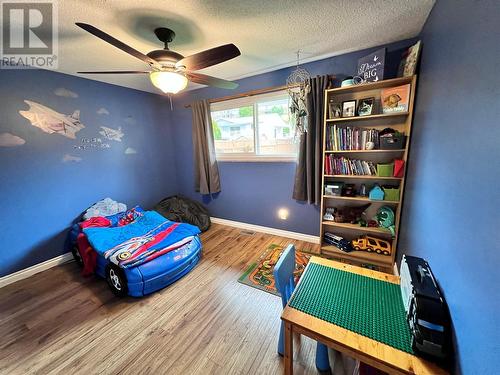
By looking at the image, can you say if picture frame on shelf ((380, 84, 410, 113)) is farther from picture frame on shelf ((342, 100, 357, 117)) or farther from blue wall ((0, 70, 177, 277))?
blue wall ((0, 70, 177, 277))

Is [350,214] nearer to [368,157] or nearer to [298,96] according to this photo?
[368,157]

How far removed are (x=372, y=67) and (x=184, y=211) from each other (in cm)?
318

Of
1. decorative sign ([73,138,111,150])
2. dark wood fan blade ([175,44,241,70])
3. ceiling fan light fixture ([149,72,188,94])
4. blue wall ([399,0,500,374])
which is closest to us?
blue wall ([399,0,500,374])

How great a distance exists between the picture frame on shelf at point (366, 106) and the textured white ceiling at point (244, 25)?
1.83 feet

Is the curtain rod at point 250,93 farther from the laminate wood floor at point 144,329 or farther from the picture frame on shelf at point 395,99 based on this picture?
the laminate wood floor at point 144,329

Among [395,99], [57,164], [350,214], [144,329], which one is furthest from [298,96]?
[57,164]

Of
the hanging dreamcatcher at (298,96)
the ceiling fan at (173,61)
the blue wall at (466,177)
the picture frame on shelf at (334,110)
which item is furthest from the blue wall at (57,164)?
the blue wall at (466,177)

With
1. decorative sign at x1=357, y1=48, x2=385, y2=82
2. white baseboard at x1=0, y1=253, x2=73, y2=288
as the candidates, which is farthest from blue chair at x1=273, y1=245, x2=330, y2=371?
white baseboard at x1=0, y1=253, x2=73, y2=288

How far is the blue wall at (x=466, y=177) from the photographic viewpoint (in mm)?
616

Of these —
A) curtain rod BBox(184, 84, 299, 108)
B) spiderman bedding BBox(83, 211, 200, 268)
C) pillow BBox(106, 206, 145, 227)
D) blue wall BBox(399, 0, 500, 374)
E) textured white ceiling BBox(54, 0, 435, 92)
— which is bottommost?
spiderman bedding BBox(83, 211, 200, 268)

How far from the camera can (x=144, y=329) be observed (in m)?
1.52

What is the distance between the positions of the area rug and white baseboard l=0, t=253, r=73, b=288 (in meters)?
2.32

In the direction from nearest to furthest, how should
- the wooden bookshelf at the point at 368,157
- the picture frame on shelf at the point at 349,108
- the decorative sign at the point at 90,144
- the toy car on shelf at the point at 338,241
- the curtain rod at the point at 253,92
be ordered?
the wooden bookshelf at the point at 368,157 → the picture frame on shelf at the point at 349,108 → the toy car on shelf at the point at 338,241 → the curtain rod at the point at 253,92 → the decorative sign at the point at 90,144

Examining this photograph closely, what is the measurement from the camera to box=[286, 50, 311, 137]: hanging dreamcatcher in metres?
2.31
